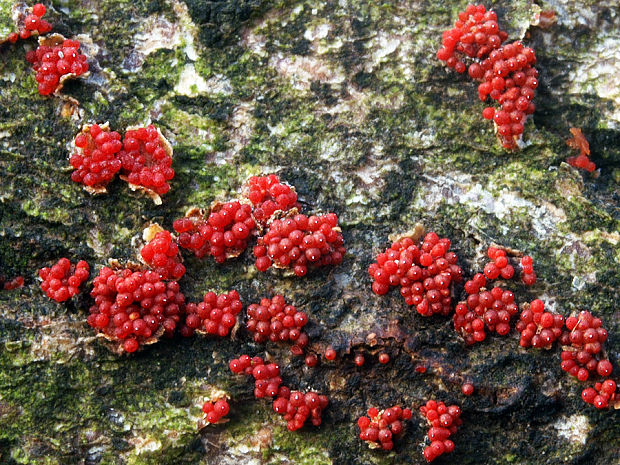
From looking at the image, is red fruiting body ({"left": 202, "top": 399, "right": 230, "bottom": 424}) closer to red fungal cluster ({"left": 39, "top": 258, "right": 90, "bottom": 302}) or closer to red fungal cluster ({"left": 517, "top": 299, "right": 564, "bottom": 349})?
red fungal cluster ({"left": 39, "top": 258, "right": 90, "bottom": 302})

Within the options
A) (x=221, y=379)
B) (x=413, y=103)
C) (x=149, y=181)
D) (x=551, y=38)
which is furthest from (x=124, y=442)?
(x=551, y=38)

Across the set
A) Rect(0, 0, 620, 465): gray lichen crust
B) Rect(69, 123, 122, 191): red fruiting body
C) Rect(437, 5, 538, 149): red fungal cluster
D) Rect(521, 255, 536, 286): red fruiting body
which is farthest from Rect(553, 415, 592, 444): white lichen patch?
Rect(69, 123, 122, 191): red fruiting body

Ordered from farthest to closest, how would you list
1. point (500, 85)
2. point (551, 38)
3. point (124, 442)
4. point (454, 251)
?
point (551, 38) → point (500, 85) → point (454, 251) → point (124, 442)

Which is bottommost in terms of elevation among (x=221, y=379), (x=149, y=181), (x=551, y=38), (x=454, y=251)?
(x=221, y=379)

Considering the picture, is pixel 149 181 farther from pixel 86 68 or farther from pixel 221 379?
pixel 221 379

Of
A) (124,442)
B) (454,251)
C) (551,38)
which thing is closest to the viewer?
(124,442)

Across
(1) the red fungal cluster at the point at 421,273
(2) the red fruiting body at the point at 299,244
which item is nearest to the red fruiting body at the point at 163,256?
(2) the red fruiting body at the point at 299,244

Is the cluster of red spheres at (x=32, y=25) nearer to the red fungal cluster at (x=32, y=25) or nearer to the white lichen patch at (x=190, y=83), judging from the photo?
A: the red fungal cluster at (x=32, y=25)
